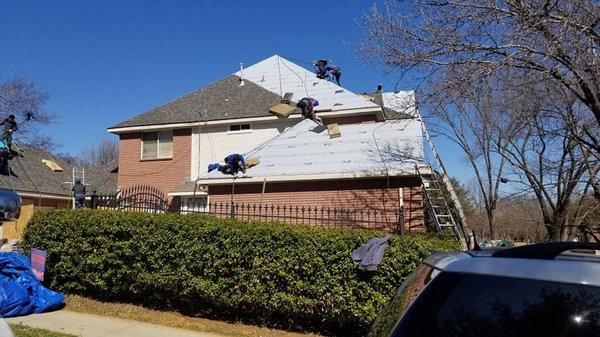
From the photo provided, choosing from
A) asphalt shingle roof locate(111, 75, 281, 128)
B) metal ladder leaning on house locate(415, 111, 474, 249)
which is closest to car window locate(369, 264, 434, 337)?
metal ladder leaning on house locate(415, 111, 474, 249)

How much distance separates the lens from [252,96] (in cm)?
2405

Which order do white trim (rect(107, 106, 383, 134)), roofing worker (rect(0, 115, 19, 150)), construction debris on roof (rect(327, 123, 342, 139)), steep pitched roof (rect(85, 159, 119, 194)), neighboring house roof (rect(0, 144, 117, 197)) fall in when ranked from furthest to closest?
steep pitched roof (rect(85, 159, 119, 194)) → neighboring house roof (rect(0, 144, 117, 197)) → roofing worker (rect(0, 115, 19, 150)) → white trim (rect(107, 106, 383, 134)) → construction debris on roof (rect(327, 123, 342, 139))

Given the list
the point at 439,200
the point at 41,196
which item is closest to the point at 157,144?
the point at 41,196

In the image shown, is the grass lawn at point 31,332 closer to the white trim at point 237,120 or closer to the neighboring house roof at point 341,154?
the neighboring house roof at point 341,154

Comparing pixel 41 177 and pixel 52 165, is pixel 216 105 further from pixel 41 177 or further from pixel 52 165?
pixel 52 165

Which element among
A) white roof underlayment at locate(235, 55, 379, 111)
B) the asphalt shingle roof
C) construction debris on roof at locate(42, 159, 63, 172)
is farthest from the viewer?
construction debris on roof at locate(42, 159, 63, 172)

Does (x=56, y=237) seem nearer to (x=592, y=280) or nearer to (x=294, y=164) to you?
(x=294, y=164)

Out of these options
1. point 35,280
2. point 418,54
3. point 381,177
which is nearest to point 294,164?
point 381,177

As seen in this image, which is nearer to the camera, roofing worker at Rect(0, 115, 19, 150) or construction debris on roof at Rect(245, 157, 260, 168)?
construction debris on roof at Rect(245, 157, 260, 168)

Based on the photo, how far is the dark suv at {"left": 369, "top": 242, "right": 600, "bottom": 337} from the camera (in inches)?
75.3

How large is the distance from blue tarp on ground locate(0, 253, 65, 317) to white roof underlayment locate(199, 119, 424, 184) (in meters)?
6.81

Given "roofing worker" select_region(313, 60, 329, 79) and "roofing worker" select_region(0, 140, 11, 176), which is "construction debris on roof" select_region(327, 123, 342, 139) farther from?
"roofing worker" select_region(0, 140, 11, 176)

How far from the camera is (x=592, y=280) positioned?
195 cm

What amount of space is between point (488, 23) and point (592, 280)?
24.3ft
